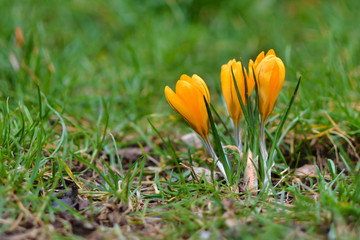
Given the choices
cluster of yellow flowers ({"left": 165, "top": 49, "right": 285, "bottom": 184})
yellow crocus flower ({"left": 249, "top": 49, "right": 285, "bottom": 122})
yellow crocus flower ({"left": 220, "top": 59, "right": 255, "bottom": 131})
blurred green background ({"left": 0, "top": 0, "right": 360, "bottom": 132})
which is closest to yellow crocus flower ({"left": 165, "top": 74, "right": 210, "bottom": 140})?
cluster of yellow flowers ({"left": 165, "top": 49, "right": 285, "bottom": 184})

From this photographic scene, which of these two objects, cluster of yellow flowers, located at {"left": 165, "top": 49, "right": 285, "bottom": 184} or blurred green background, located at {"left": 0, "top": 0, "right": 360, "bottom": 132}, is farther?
blurred green background, located at {"left": 0, "top": 0, "right": 360, "bottom": 132}

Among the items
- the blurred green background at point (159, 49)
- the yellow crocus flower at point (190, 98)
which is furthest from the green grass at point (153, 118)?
the yellow crocus flower at point (190, 98)

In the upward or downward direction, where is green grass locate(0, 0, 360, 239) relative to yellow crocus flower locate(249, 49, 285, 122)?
downward

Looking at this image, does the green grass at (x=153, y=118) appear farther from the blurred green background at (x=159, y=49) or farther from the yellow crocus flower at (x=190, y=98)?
the yellow crocus flower at (x=190, y=98)

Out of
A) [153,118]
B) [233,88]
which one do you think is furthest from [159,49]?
[233,88]

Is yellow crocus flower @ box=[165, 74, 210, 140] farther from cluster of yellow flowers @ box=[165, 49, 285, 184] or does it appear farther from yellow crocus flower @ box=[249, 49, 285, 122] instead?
yellow crocus flower @ box=[249, 49, 285, 122]

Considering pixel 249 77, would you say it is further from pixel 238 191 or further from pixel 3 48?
pixel 3 48

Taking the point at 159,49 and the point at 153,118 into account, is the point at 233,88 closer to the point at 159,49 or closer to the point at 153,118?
the point at 153,118
